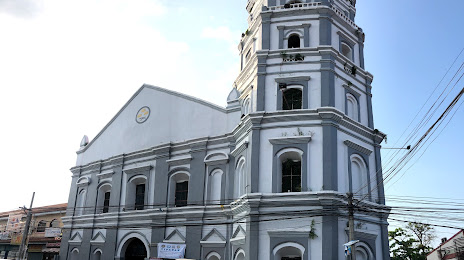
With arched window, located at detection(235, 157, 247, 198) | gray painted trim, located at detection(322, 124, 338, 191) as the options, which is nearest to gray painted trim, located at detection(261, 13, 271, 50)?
gray painted trim, located at detection(322, 124, 338, 191)

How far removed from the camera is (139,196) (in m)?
27.4

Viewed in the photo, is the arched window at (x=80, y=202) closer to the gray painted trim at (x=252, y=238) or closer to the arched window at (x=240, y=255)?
the arched window at (x=240, y=255)

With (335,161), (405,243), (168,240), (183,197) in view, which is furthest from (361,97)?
(405,243)

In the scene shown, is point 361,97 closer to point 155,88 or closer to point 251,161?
point 251,161

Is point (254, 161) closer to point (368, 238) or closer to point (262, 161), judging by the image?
point (262, 161)

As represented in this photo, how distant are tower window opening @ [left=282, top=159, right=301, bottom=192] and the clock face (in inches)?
461

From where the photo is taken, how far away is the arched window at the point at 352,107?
22.4m

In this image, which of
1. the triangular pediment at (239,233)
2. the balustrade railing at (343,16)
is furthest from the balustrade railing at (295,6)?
the triangular pediment at (239,233)

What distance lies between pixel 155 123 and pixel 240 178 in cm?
826

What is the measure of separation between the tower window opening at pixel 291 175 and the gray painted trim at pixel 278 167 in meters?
0.39

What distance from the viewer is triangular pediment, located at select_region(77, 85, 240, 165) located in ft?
81.6

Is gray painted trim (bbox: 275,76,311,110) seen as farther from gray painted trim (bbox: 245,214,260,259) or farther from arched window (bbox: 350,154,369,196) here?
gray painted trim (bbox: 245,214,260,259)

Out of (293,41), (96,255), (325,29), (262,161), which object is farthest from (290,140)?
(96,255)

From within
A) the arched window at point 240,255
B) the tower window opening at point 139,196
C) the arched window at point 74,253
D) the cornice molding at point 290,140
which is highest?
the cornice molding at point 290,140
